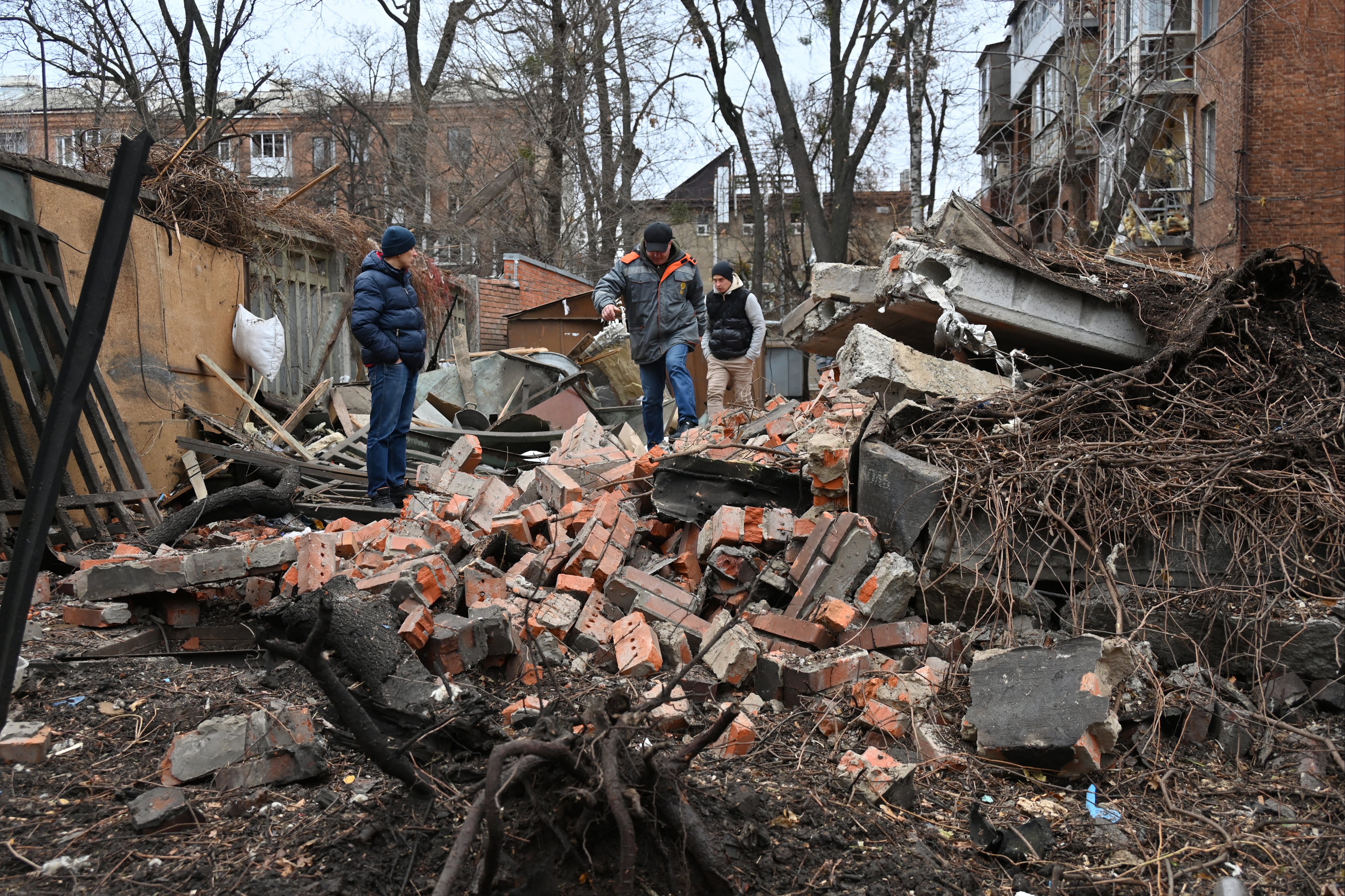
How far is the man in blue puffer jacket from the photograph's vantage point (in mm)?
6184

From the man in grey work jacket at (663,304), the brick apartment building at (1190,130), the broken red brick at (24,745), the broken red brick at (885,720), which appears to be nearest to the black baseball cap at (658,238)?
the man in grey work jacket at (663,304)

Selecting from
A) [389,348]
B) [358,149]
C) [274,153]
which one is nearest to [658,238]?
[389,348]

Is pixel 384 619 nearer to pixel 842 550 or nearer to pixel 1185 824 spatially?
pixel 842 550

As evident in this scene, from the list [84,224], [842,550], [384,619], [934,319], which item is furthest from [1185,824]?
[84,224]

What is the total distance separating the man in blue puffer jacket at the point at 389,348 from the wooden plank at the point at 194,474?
170 cm

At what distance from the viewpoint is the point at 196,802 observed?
2.58 metres

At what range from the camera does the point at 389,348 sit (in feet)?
20.5

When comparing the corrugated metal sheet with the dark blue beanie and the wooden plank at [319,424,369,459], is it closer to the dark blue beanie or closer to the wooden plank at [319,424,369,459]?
the wooden plank at [319,424,369,459]

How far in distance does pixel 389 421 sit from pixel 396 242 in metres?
1.24

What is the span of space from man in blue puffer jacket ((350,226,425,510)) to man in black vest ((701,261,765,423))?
8.40ft

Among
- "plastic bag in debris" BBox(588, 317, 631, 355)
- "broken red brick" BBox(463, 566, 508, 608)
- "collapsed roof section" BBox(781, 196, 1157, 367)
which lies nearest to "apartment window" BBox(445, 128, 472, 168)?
"plastic bag in debris" BBox(588, 317, 631, 355)

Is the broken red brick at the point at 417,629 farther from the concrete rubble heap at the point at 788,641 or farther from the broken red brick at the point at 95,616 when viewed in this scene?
the broken red brick at the point at 95,616

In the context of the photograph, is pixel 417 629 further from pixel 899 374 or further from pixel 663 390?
pixel 663 390

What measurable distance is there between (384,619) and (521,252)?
20.4 metres
